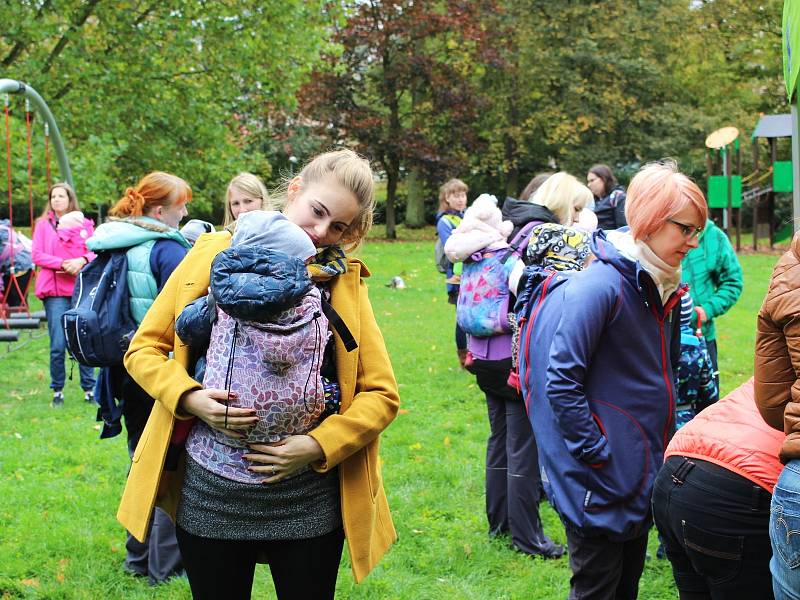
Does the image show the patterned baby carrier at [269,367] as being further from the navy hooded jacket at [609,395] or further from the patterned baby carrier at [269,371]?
the navy hooded jacket at [609,395]

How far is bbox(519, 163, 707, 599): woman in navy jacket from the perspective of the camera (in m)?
3.05

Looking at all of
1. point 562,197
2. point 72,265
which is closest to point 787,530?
point 562,197

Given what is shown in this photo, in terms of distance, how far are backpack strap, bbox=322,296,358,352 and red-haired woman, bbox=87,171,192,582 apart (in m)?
1.92

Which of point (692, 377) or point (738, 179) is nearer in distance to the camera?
point (692, 377)

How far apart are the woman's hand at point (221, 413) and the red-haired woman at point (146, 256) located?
1.99m

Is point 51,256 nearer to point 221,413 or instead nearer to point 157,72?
point 221,413

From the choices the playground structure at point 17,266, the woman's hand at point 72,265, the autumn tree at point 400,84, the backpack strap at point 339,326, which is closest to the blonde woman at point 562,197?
the backpack strap at point 339,326

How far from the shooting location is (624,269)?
3.10 meters

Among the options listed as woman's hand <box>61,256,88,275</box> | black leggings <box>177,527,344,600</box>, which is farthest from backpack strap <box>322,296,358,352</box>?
woman's hand <box>61,256,88,275</box>

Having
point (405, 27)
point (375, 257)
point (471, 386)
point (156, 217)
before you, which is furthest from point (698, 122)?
point (156, 217)

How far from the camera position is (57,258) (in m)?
8.44

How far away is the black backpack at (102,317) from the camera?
4160 millimetres

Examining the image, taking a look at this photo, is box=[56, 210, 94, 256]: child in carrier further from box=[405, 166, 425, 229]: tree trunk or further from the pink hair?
box=[405, 166, 425, 229]: tree trunk

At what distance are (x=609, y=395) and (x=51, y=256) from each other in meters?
6.73
